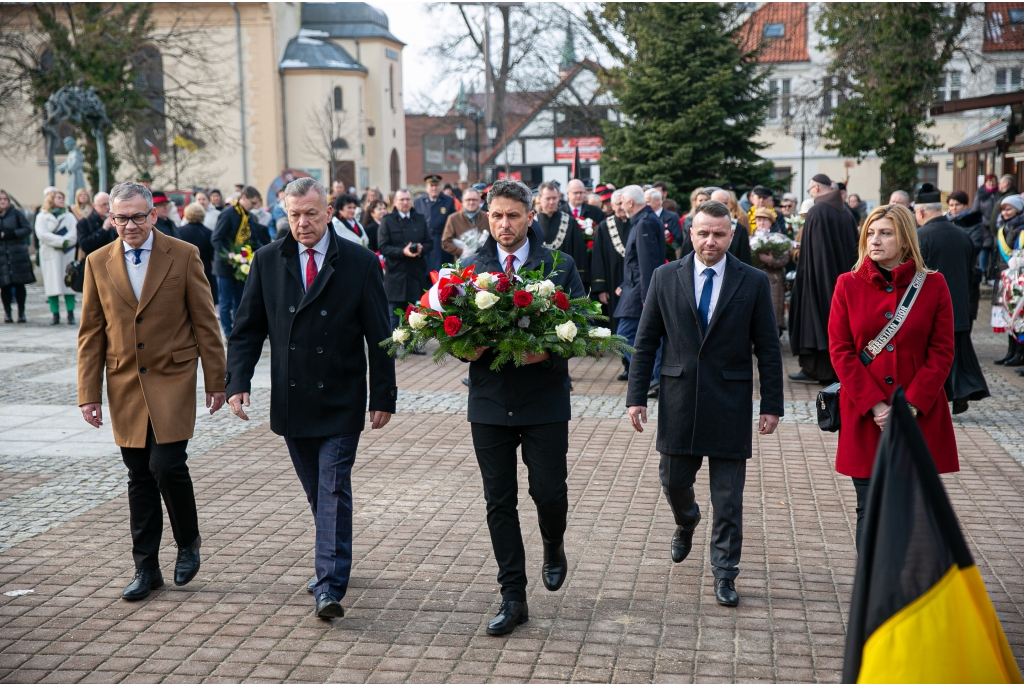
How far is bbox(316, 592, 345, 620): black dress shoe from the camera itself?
498cm

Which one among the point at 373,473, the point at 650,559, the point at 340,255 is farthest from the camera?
the point at 373,473

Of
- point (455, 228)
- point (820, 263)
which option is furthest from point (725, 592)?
point (455, 228)

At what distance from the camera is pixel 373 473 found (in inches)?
318

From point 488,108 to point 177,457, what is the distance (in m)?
23.9

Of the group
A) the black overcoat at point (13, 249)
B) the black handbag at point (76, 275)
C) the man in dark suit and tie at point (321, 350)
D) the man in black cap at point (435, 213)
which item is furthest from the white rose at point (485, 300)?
the black overcoat at point (13, 249)

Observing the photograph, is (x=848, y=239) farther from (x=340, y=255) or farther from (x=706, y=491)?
(x=340, y=255)

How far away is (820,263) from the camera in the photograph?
11.5 meters

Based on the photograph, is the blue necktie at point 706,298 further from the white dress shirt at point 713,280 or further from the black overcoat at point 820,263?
the black overcoat at point 820,263

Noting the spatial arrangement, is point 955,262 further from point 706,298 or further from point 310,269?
point 310,269

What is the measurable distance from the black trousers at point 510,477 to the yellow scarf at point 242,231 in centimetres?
1125

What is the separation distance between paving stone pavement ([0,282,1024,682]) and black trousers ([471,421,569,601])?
0.29m

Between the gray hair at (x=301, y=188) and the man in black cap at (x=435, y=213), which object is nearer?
the gray hair at (x=301, y=188)

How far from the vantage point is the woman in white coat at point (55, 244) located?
17438 mm

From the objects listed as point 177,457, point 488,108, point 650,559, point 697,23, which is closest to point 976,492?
point 650,559
